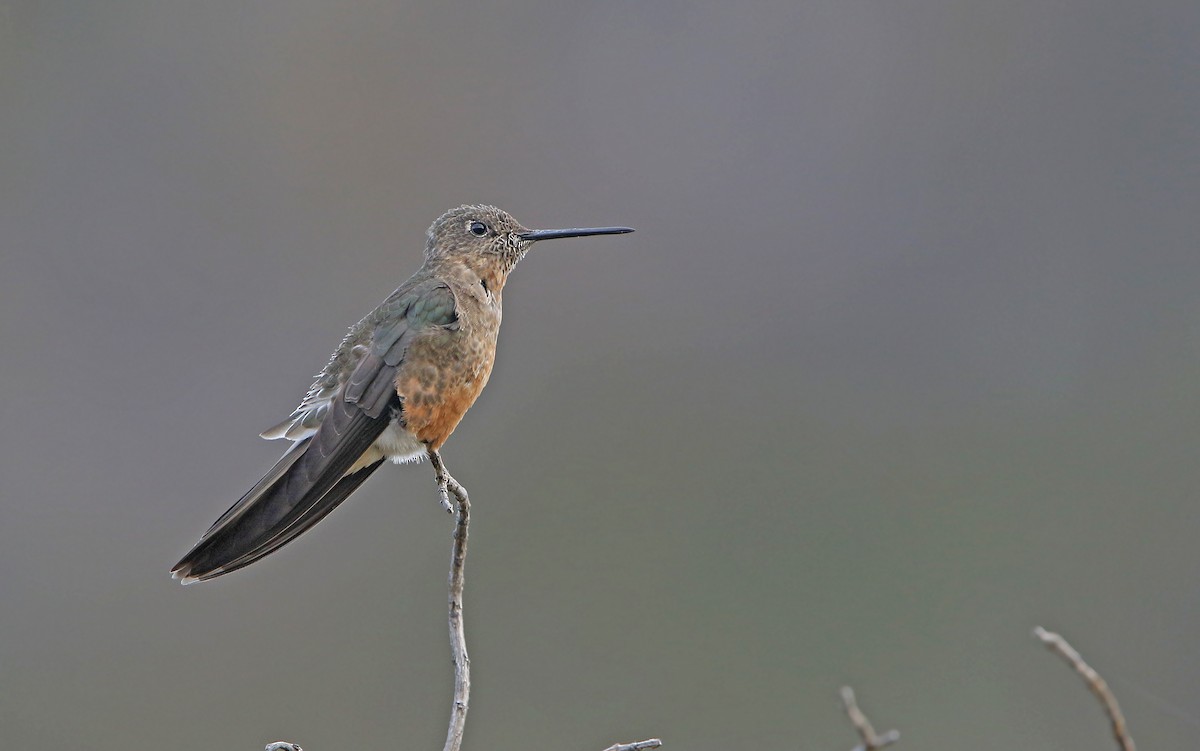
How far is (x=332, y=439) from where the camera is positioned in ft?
12.4

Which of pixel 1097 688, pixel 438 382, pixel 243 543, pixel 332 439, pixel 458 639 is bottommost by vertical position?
pixel 1097 688

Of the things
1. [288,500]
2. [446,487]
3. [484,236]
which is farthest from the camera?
[484,236]

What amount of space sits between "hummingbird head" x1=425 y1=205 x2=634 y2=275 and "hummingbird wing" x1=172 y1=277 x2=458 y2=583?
1.12ft

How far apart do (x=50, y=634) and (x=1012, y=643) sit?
7.12 m

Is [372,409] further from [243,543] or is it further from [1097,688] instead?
[1097,688]

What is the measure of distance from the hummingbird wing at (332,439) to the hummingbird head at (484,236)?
34 cm

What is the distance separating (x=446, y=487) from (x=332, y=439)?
0.43m

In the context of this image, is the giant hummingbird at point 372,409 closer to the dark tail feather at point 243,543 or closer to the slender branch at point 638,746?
the dark tail feather at point 243,543

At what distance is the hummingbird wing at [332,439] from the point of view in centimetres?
354

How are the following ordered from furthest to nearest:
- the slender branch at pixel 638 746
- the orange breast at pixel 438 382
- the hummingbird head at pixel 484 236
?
the hummingbird head at pixel 484 236
the orange breast at pixel 438 382
the slender branch at pixel 638 746

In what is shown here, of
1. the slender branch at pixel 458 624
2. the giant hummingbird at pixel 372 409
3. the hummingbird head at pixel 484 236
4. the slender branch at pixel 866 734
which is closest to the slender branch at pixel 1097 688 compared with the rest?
the slender branch at pixel 866 734

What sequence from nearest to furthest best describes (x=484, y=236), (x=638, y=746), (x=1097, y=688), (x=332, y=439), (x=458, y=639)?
(x=1097, y=688)
(x=638, y=746)
(x=458, y=639)
(x=332, y=439)
(x=484, y=236)

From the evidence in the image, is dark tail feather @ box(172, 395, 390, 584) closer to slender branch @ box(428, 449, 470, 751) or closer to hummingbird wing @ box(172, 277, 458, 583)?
hummingbird wing @ box(172, 277, 458, 583)

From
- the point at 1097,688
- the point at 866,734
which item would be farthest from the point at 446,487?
the point at 1097,688
